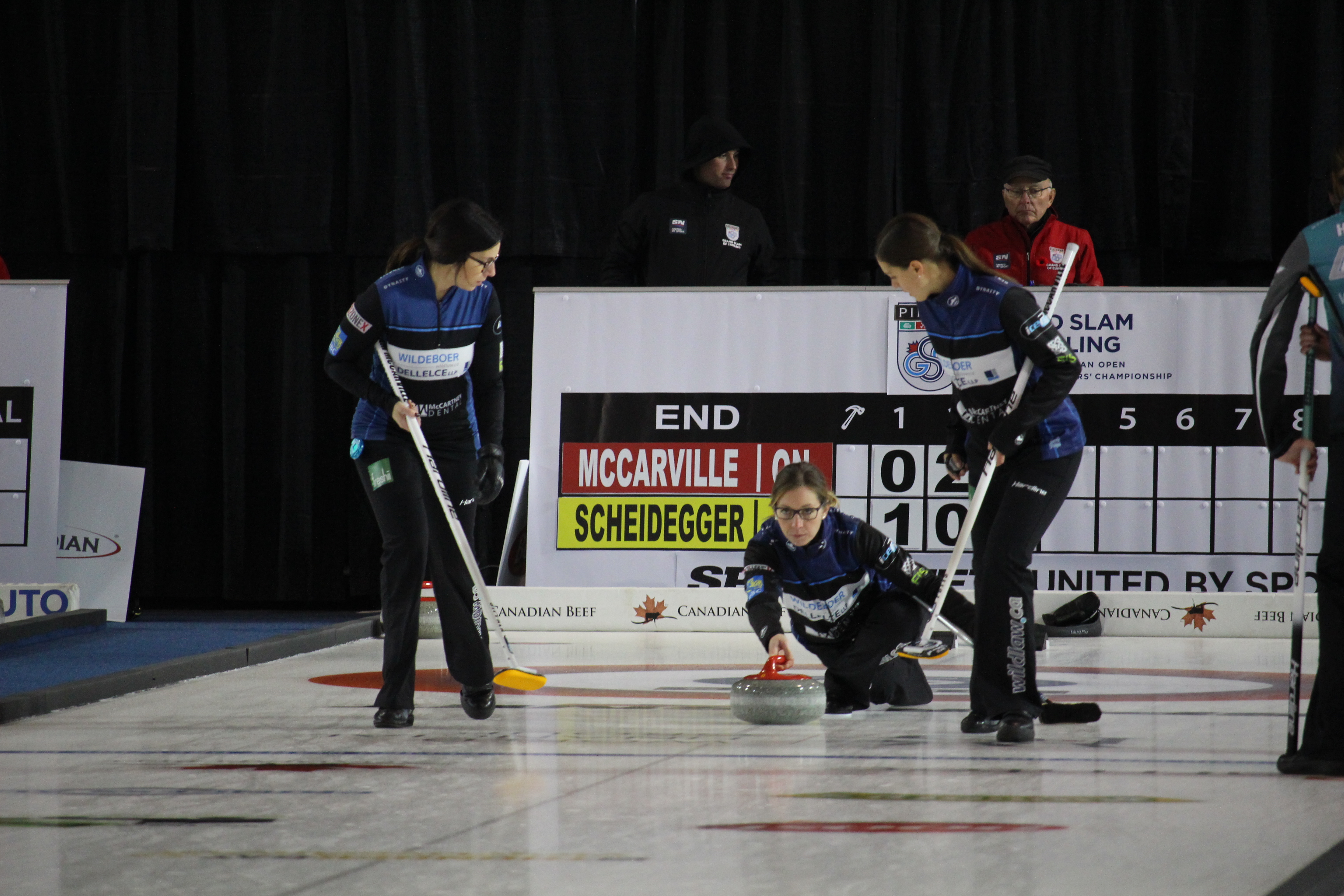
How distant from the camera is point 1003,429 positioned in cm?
351

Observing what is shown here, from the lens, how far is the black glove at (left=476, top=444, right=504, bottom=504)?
398cm

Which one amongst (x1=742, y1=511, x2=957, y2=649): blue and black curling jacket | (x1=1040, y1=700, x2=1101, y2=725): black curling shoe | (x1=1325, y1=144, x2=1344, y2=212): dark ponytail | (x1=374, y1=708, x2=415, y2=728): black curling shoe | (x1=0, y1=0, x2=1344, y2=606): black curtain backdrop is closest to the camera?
(x1=1325, y1=144, x2=1344, y2=212): dark ponytail

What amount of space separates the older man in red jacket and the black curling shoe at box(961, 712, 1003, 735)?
121 inches

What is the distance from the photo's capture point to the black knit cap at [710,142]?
21.9 ft

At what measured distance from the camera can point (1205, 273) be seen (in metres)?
7.56

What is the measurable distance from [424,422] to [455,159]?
163 inches

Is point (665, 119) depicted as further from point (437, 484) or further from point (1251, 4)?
point (437, 484)

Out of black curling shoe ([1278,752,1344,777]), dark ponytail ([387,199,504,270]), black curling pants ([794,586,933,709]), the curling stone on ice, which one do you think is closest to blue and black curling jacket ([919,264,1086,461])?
black curling pants ([794,586,933,709])

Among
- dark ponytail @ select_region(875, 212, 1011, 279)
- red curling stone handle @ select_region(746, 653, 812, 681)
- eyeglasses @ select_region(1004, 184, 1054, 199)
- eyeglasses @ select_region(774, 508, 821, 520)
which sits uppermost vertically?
eyeglasses @ select_region(1004, 184, 1054, 199)

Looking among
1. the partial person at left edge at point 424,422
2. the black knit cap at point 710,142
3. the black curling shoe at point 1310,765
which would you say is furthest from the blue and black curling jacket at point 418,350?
the black knit cap at point 710,142

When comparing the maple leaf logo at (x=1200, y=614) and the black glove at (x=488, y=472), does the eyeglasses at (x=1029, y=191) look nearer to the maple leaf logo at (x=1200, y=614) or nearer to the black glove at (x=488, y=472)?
the maple leaf logo at (x=1200, y=614)

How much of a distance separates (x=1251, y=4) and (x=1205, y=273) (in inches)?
52.6

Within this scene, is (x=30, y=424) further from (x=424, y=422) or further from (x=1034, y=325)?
(x=1034, y=325)

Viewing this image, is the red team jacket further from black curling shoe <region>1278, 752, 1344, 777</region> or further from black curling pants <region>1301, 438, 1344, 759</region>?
black curling shoe <region>1278, 752, 1344, 777</region>
